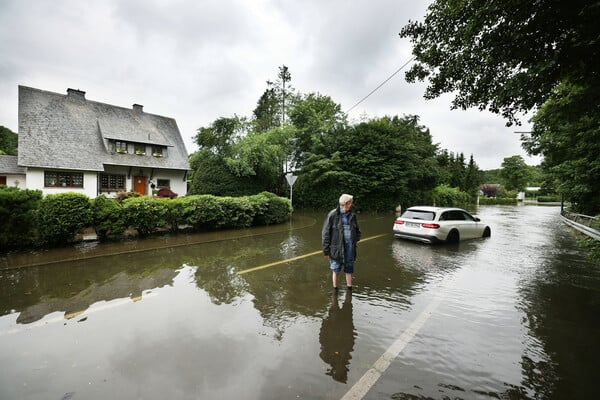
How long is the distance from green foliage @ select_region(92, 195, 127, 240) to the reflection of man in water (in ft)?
25.7

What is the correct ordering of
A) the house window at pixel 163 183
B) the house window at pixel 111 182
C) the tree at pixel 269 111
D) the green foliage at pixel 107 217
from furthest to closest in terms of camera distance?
the tree at pixel 269 111
the house window at pixel 163 183
the house window at pixel 111 182
the green foliage at pixel 107 217

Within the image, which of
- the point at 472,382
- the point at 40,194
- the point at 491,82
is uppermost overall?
the point at 491,82

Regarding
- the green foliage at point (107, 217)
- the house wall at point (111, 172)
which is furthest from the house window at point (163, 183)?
the green foliage at point (107, 217)

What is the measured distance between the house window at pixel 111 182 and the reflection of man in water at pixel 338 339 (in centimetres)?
2400

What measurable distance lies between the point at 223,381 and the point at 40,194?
8619 mm

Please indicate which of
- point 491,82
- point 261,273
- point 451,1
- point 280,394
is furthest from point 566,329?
point 451,1

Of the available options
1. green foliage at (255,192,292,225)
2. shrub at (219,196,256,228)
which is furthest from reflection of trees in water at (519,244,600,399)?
green foliage at (255,192,292,225)

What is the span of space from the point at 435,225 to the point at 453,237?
1.29m

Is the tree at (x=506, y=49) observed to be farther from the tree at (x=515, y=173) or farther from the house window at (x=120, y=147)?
the tree at (x=515, y=173)

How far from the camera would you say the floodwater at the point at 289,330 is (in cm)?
272

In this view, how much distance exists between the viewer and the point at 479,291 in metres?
5.50

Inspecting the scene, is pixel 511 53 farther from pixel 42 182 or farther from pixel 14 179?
pixel 14 179

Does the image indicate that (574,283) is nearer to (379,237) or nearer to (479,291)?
(479,291)

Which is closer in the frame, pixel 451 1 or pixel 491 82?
pixel 451 1
